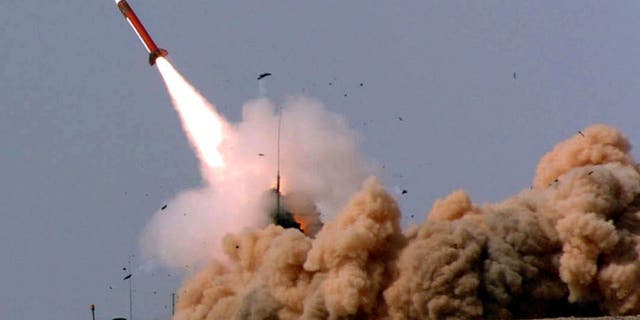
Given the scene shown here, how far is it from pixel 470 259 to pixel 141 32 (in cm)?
997

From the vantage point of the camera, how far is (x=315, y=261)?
32.8 metres

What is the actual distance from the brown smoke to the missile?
18.5 feet

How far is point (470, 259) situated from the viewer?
3178 cm

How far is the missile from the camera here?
37.1 metres

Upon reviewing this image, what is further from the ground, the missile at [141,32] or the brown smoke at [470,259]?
the missile at [141,32]

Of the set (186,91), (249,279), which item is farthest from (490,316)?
(186,91)

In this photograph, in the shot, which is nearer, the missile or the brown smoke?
the brown smoke

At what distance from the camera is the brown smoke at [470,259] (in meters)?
31.7

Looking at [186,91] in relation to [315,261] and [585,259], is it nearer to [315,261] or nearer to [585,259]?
[315,261]

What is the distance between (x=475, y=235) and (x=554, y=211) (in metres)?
1.81

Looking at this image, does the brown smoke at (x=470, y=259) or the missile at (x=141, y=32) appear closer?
the brown smoke at (x=470, y=259)

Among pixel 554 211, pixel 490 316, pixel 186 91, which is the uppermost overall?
pixel 186 91

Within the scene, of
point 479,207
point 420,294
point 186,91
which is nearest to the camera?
point 420,294

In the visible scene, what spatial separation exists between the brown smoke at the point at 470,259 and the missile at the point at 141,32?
563cm
